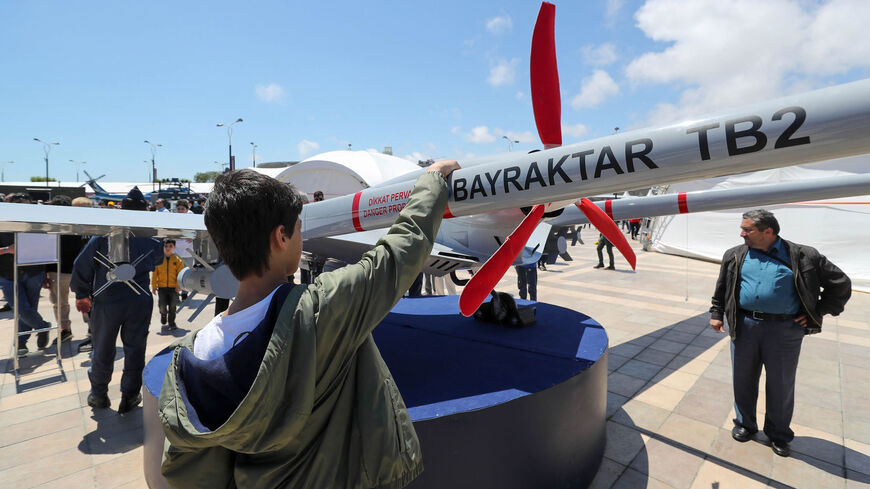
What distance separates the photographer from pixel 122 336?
452 cm

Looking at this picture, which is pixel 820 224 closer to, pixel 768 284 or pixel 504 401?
pixel 768 284

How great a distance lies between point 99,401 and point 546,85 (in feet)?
19.4

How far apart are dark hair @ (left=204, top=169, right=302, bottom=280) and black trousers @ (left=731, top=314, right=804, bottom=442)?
4.45m

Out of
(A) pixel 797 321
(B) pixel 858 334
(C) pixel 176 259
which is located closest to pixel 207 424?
(A) pixel 797 321

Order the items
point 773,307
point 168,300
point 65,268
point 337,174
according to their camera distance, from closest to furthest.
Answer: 1. point 773,307
2. point 65,268
3. point 168,300
4. point 337,174

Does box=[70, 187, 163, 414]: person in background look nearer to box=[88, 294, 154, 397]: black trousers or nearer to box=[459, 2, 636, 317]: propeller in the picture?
box=[88, 294, 154, 397]: black trousers

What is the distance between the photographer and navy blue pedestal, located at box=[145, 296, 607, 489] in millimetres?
2664

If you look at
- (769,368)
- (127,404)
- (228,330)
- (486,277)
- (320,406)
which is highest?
(228,330)

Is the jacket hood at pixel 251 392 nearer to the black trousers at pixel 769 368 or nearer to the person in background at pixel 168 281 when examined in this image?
the black trousers at pixel 769 368

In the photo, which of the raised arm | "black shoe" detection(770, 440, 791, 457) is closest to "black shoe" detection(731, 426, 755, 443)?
"black shoe" detection(770, 440, 791, 457)

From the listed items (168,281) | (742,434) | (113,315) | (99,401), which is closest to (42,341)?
(168,281)

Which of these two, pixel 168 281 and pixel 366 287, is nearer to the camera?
pixel 366 287

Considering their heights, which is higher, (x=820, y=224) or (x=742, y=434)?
(x=820, y=224)

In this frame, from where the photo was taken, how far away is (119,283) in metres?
4.44
